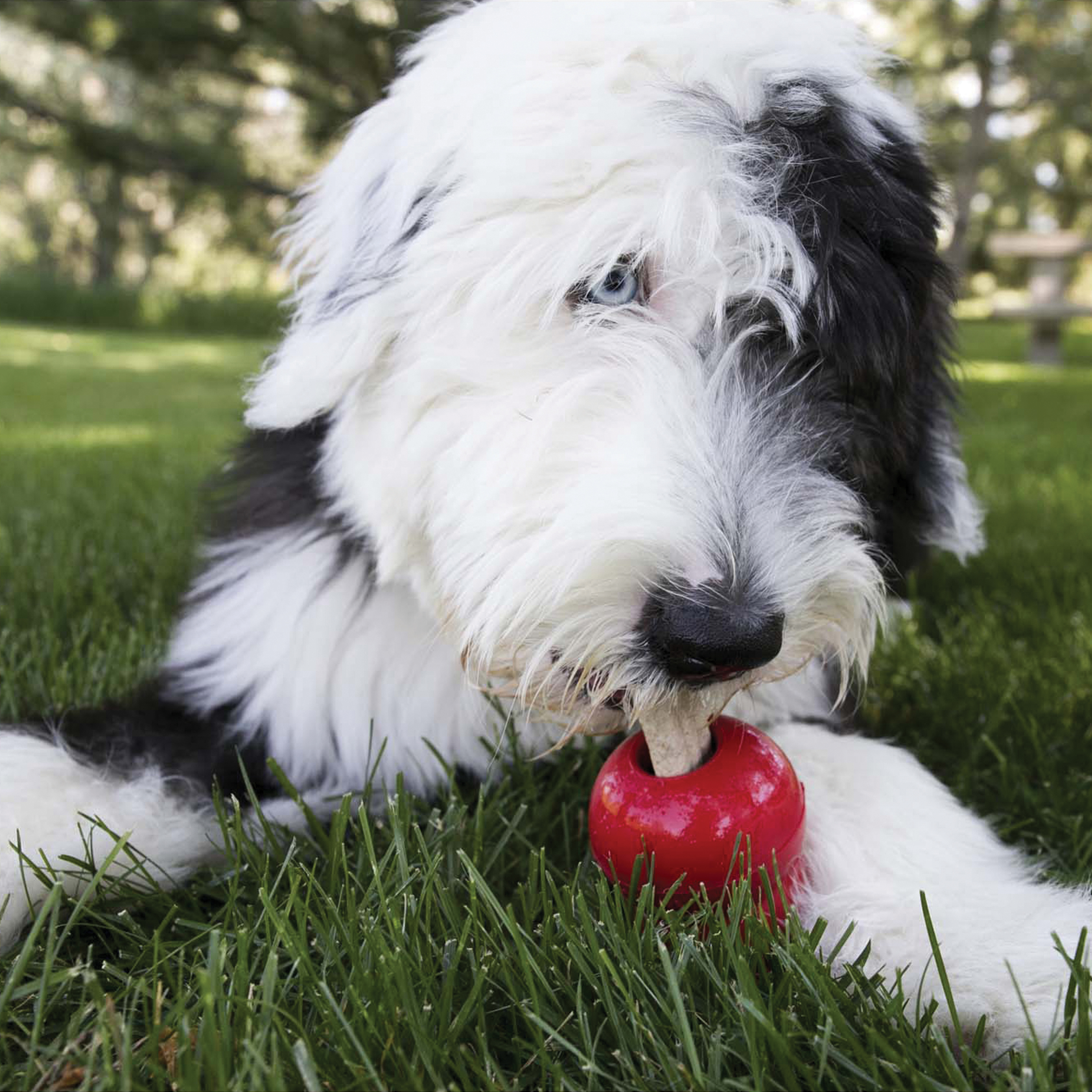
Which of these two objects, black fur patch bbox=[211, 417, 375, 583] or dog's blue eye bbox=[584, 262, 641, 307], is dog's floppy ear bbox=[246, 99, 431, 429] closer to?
black fur patch bbox=[211, 417, 375, 583]

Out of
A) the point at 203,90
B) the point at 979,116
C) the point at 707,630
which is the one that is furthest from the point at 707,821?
the point at 979,116

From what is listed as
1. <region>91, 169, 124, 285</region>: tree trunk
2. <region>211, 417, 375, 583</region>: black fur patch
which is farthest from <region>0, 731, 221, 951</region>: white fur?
<region>91, 169, 124, 285</region>: tree trunk

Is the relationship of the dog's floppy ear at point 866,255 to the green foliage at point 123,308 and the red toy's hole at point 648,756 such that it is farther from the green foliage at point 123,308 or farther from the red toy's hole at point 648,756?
the green foliage at point 123,308

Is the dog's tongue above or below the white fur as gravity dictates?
above

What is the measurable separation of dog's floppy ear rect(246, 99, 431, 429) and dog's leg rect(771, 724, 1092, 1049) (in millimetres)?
956

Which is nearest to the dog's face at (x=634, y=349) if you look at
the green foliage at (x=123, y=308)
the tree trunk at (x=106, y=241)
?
the green foliage at (x=123, y=308)

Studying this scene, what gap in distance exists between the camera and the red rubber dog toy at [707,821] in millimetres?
1468

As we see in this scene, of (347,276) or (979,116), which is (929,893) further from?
(979,116)

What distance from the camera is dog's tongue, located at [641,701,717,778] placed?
150 cm

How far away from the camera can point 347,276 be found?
1.86m

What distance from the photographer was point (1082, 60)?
18516 millimetres

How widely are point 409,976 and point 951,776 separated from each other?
1.26 metres

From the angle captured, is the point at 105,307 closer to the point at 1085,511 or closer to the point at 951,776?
the point at 1085,511

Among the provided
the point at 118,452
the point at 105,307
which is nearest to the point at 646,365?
the point at 118,452
